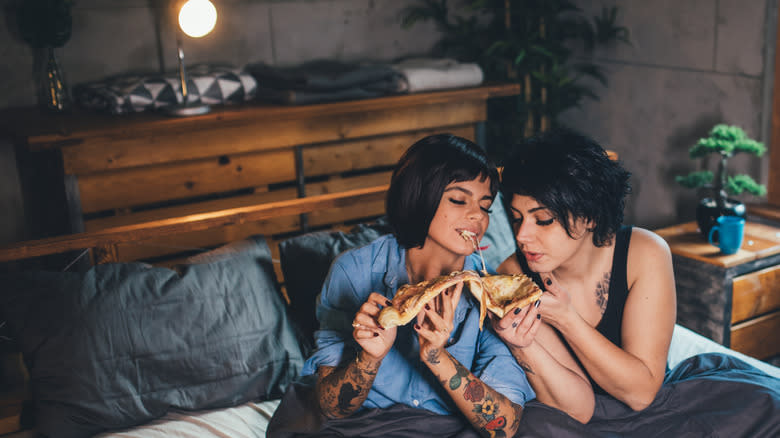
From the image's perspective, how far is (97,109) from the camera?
311cm

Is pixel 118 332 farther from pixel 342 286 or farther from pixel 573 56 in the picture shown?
pixel 573 56

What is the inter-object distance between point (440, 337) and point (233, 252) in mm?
958

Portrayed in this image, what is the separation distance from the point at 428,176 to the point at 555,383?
603 millimetres

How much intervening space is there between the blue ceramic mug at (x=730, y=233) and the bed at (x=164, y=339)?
630mm

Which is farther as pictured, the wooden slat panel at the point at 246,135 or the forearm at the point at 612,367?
the wooden slat panel at the point at 246,135

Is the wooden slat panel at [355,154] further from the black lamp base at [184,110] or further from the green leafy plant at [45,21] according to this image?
the green leafy plant at [45,21]

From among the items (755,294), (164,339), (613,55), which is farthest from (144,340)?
(613,55)

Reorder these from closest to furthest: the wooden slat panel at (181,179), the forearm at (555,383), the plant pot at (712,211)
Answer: the forearm at (555,383) → the plant pot at (712,211) → the wooden slat panel at (181,179)

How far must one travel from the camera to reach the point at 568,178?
1.62 metres

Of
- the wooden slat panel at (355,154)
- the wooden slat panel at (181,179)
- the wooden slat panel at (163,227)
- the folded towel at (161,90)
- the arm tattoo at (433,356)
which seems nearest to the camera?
the arm tattoo at (433,356)

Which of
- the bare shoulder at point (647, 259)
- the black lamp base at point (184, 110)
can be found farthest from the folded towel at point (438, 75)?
the bare shoulder at point (647, 259)

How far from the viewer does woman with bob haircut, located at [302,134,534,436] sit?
1.56 m

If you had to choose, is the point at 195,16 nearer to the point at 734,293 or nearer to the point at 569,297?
the point at 569,297

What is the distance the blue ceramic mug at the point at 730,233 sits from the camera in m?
2.67
